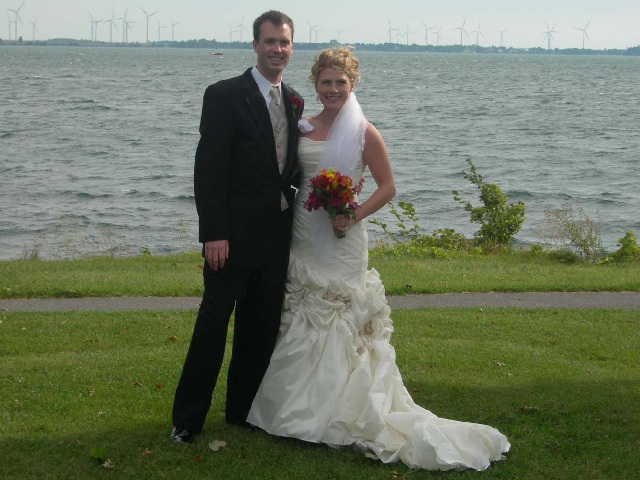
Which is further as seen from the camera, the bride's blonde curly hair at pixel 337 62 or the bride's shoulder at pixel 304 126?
the bride's shoulder at pixel 304 126

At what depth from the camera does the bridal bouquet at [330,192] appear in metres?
6.18

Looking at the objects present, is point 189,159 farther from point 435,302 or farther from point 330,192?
point 330,192

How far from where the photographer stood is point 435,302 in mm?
11688

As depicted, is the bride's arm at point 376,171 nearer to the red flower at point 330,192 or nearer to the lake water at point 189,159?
the red flower at point 330,192

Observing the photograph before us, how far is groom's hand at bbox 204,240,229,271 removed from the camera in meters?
6.12

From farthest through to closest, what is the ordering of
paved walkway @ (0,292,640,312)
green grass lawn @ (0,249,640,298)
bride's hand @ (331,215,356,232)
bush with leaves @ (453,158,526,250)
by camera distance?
bush with leaves @ (453,158,526,250), green grass lawn @ (0,249,640,298), paved walkway @ (0,292,640,312), bride's hand @ (331,215,356,232)

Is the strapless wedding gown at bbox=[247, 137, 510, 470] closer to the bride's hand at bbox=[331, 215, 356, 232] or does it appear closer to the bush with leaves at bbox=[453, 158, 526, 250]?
the bride's hand at bbox=[331, 215, 356, 232]

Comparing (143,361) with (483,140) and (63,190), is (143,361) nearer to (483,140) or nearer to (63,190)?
(63,190)

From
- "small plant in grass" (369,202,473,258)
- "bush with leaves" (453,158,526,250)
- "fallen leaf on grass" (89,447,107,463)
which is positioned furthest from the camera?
"bush with leaves" (453,158,526,250)

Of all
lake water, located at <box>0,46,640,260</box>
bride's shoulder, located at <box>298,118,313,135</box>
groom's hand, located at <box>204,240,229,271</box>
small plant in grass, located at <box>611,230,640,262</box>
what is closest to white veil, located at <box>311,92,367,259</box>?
bride's shoulder, located at <box>298,118,313,135</box>

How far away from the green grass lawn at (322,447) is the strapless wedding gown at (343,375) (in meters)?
0.13

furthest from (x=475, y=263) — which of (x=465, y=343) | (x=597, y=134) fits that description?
(x=597, y=134)

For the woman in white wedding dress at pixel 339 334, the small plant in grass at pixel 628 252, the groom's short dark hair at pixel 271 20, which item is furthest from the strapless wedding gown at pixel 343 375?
the small plant in grass at pixel 628 252

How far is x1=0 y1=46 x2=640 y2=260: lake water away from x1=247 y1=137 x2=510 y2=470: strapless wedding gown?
1073cm
